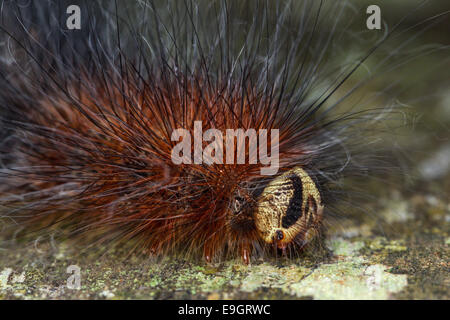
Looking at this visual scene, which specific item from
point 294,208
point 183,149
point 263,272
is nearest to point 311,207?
point 294,208

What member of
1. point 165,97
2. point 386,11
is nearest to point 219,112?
point 165,97

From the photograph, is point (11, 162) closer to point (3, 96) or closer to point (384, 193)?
point (3, 96)

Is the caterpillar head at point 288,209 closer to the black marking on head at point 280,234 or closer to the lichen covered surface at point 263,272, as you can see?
the black marking on head at point 280,234

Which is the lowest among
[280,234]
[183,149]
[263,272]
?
[263,272]

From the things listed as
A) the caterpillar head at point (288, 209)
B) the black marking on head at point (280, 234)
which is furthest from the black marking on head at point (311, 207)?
the black marking on head at point (280, 234)

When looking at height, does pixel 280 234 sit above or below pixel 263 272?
→ above

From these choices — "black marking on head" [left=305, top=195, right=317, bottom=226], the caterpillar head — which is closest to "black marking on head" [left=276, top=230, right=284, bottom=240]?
the caterpillar head

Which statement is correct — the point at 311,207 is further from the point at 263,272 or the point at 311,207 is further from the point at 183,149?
the point at 183,149
